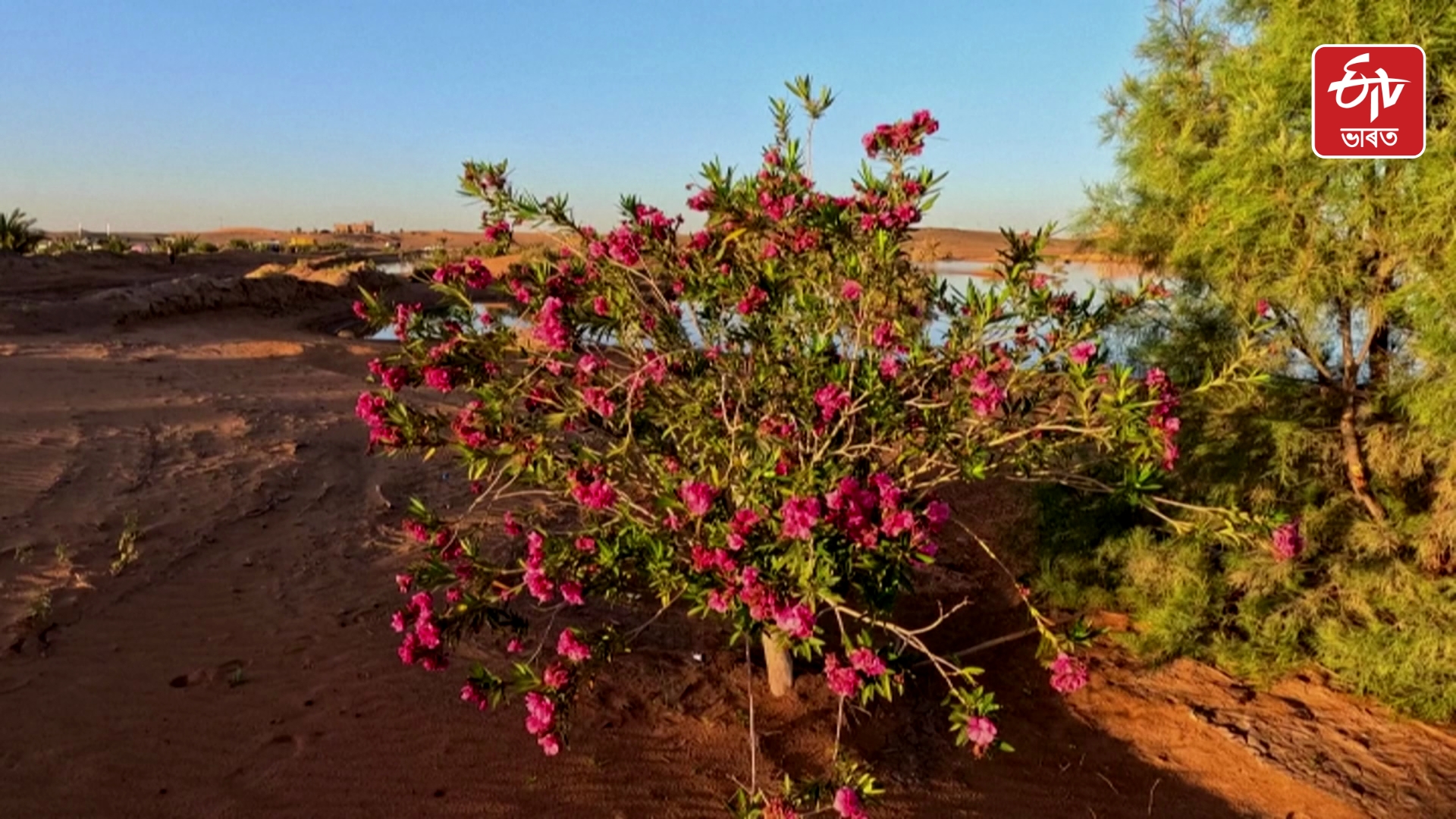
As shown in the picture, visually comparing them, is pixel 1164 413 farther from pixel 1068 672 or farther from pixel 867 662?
pixel 867 662

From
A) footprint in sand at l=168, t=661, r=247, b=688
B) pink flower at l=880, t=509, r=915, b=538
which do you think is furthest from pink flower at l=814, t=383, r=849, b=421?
footprint in sand at l=168, t=661, r=247, b=688

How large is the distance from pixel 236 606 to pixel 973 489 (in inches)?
245

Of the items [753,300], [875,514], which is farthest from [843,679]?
[753,300]

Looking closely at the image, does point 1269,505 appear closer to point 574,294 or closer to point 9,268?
point 574,294

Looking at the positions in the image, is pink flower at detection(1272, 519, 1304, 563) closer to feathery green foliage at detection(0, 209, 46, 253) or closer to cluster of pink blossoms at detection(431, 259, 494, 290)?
cluster of pink blossoms at detection(431, 259, 494, 290)

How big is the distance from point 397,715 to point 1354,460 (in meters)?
4.86

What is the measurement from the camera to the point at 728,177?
3.35 m

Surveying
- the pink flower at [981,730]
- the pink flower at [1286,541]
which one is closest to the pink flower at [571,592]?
the pink flower at [981,730]

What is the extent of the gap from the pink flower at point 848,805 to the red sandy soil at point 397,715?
3.89 feet

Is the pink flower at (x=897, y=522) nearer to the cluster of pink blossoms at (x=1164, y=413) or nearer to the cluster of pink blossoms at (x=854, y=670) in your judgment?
the cluster of pink blossoms at (x=854, y=670)

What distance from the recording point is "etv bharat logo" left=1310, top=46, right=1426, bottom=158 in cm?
394

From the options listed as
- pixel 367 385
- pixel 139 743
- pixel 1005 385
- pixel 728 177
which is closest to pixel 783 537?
pixel 1005 385

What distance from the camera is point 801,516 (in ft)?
8.28

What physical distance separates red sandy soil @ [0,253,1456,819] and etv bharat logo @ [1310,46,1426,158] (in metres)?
2.79
